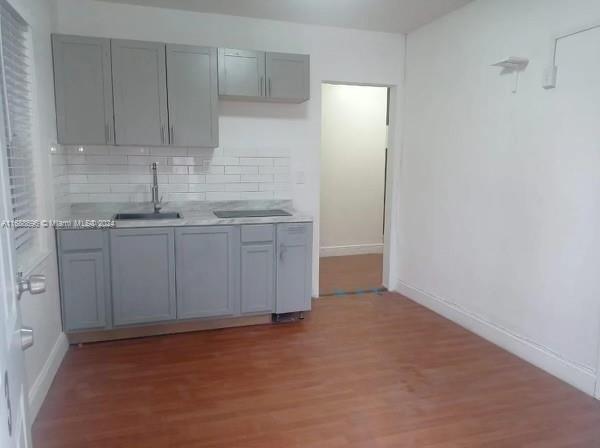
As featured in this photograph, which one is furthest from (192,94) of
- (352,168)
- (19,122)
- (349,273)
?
(352,168)

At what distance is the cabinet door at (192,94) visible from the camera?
338 cm

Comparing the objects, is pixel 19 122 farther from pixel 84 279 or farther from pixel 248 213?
pixel 248 213

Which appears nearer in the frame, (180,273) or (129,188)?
(180,273)

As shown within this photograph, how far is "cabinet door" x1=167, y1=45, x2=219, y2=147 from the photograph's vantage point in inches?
133

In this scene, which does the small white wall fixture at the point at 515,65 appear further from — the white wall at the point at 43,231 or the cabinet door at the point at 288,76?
the white wall at the point at 43,231

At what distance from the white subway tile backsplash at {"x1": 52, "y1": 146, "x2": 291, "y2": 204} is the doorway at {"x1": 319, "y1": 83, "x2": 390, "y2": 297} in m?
1.94

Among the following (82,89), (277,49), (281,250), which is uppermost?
(277,49)

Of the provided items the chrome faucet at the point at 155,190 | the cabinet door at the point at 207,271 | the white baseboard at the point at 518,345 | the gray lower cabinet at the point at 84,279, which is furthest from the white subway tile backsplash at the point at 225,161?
the white baseboard at the point at 518,345

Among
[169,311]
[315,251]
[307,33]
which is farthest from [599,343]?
[307,33]

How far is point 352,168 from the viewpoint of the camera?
6055 mm

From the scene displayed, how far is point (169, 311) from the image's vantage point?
3340 mm

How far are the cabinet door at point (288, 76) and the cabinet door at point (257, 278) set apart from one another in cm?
130

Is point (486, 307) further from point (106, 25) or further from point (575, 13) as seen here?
point (106, 25)

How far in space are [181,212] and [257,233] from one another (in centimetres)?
77
